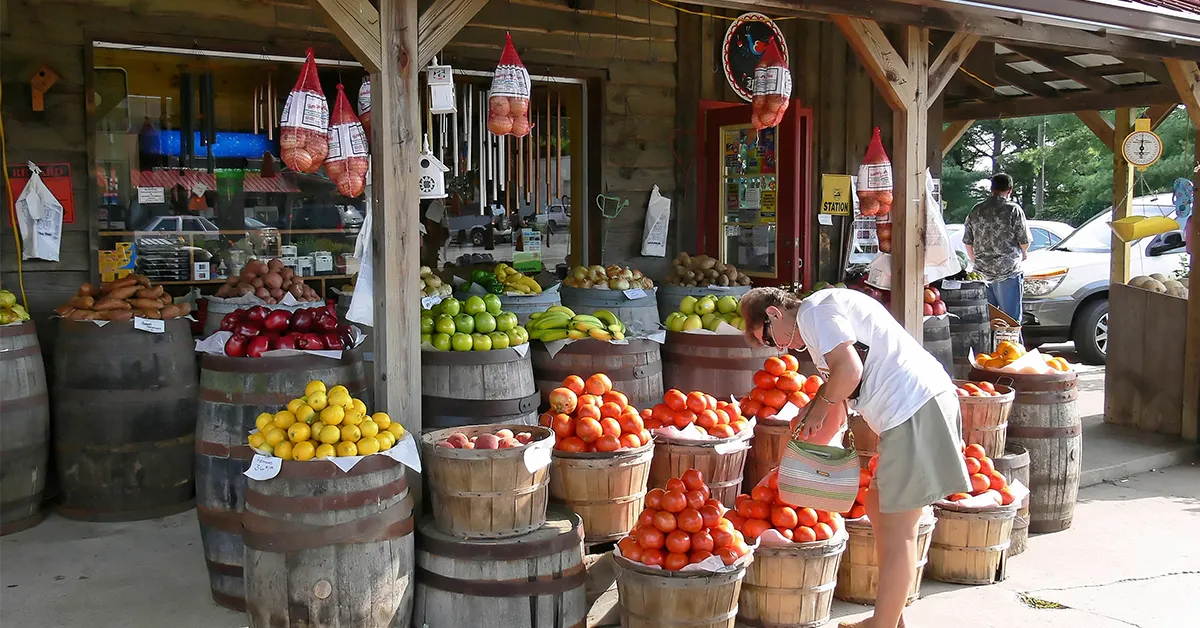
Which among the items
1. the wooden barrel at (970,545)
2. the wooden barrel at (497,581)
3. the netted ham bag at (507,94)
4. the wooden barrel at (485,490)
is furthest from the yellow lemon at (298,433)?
the wooden barrel at (970,545)

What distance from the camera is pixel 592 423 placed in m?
4.66

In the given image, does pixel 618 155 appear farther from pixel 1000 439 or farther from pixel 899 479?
pixel 899 479

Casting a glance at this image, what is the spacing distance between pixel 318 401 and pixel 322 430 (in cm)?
18

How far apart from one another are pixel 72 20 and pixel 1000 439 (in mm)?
5893

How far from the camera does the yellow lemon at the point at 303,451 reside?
3.93 m

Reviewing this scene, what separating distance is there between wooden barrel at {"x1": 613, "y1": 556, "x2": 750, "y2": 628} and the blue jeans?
23.6 ft

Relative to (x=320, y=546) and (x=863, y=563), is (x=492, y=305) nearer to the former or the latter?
(x=320, y=546)

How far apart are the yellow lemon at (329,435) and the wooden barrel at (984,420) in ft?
Answer: 11.1

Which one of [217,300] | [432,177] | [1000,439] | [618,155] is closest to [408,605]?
[432,177]

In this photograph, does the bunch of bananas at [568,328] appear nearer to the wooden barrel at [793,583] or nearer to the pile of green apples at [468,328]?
the pile of green apples at [468,328]

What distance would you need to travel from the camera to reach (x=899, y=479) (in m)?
4.11

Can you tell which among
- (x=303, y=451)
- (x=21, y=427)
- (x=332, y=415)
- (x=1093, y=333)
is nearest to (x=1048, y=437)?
(x=332, y=415)

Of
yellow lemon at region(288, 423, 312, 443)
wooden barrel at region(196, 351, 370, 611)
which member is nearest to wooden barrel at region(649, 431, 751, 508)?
wooden barrel at region(196, 351, 370, 611)

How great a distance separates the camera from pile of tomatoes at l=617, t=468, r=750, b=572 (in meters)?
4.16
